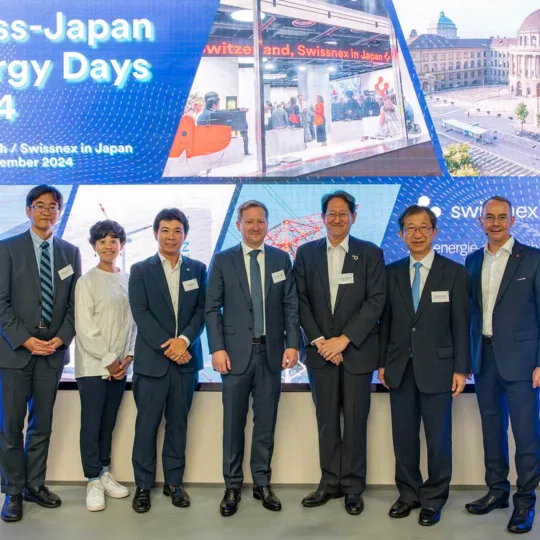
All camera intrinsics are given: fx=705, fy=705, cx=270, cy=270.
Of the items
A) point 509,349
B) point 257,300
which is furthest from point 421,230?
point 257,300

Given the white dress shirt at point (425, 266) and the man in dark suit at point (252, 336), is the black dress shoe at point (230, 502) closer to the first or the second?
the man in dark suit at point (252, 336)

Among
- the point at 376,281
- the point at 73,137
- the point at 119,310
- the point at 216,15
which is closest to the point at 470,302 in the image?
the point at 376,281

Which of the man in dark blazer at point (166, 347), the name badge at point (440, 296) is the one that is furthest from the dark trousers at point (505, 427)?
the man in dark blazer at point (166, 347)

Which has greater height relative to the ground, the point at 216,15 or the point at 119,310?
the point at 216,15

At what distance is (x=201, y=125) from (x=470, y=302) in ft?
6.26

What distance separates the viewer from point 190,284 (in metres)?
3.79

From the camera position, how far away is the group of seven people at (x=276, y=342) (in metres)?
3.55

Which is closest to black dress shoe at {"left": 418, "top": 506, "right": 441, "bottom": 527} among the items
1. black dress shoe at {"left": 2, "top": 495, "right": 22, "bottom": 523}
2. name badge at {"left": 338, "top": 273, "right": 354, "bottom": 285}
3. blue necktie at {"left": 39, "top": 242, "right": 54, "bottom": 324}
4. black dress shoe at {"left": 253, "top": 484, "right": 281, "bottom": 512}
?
black dress shoe at {"left": 253, "top": 484, "right": 281, "bottom": 512}

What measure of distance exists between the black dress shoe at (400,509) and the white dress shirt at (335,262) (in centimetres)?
110

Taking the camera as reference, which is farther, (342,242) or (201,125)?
(201,125)

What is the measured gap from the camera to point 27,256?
3.73 metres

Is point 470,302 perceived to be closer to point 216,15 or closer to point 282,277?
point 282,277

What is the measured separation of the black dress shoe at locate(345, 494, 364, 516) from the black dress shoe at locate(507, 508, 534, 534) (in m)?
0.74

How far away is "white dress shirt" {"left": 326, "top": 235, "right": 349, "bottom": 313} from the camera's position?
12.3 feet
